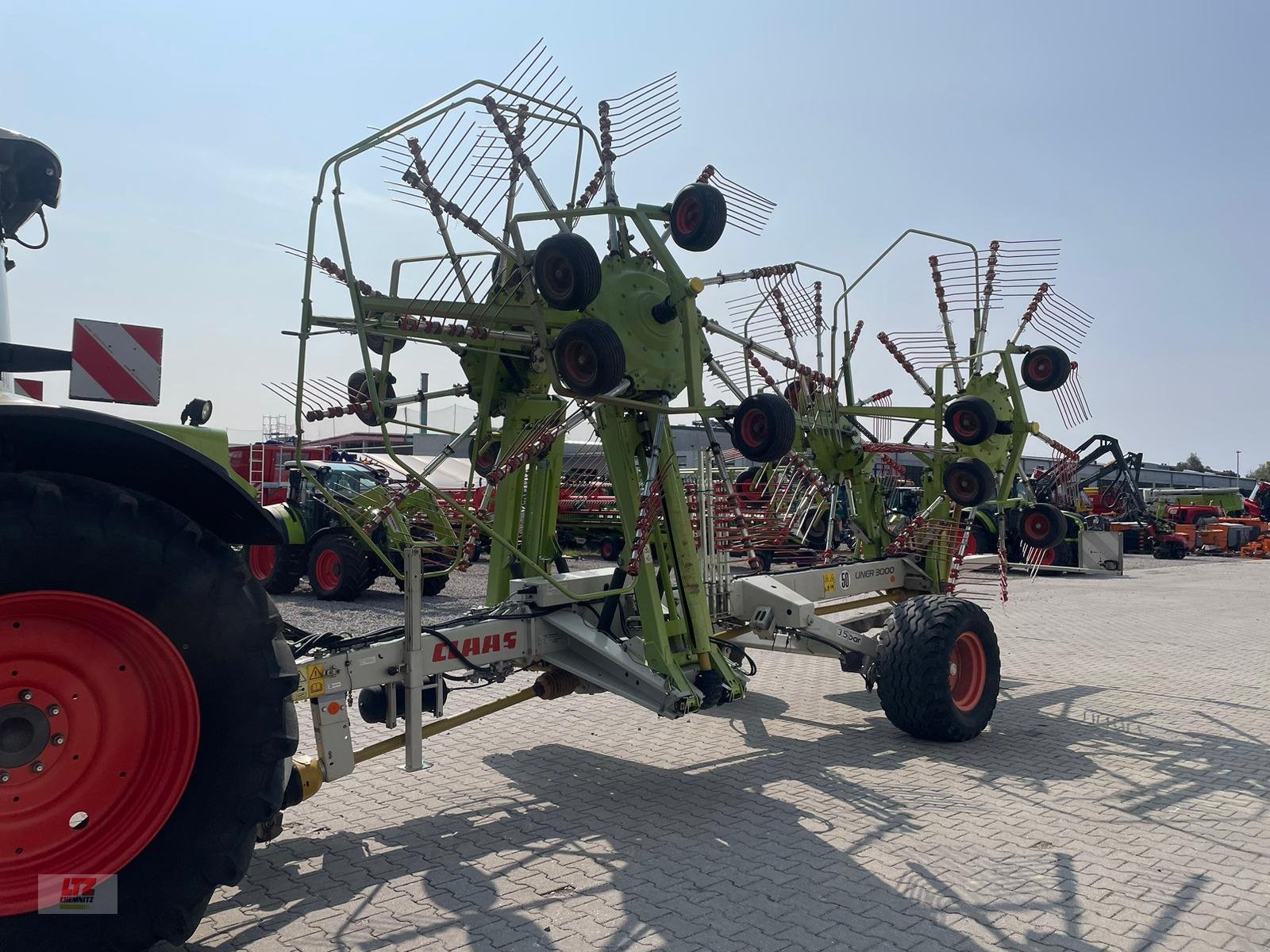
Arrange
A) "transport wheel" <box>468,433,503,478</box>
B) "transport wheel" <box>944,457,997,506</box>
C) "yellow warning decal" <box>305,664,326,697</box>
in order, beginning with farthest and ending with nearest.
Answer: "transport wheel" <box>944,457,997,506</box>, "transport wheel" <box>468,433,503,478</box>, "yellow warning decal" <box>305,664,326,697</box>

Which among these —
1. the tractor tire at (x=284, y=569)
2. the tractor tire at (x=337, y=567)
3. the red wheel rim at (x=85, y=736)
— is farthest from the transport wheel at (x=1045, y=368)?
the tractor tire at (x=284, y=569)

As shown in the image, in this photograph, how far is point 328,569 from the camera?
14070mm

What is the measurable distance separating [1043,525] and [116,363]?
7.13 metres

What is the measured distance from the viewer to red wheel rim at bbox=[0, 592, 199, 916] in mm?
2602

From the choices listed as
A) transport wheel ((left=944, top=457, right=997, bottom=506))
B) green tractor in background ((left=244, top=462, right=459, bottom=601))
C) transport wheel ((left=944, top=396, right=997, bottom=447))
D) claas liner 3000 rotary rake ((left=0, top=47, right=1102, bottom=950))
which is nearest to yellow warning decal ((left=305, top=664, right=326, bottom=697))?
claas liner 3000 rotary rake ((left=0, top=47, right=1102, bottom=950))

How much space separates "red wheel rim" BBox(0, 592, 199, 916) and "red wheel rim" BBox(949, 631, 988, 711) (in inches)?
195

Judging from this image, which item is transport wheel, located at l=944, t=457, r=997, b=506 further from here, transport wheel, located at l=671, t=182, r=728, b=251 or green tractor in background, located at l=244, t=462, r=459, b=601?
green tractor in background, located at l=244, t=462, r=459, b=601

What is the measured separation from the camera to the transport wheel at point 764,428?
504cm

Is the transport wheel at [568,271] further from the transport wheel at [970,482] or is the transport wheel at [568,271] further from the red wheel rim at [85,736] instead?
the transport wheel at [970,482]

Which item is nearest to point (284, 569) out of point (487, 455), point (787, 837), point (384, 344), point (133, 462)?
point (487, 455)

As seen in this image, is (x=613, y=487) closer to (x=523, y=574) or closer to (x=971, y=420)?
(x=523, y=574)

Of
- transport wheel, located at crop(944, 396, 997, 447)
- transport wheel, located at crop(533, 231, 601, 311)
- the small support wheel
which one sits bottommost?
transport wheel, located at crop(944, 396, 997, 447)

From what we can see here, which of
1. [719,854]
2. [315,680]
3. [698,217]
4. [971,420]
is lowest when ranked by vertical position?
[719,854]

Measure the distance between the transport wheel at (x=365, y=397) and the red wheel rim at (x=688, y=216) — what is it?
173 centimetres
